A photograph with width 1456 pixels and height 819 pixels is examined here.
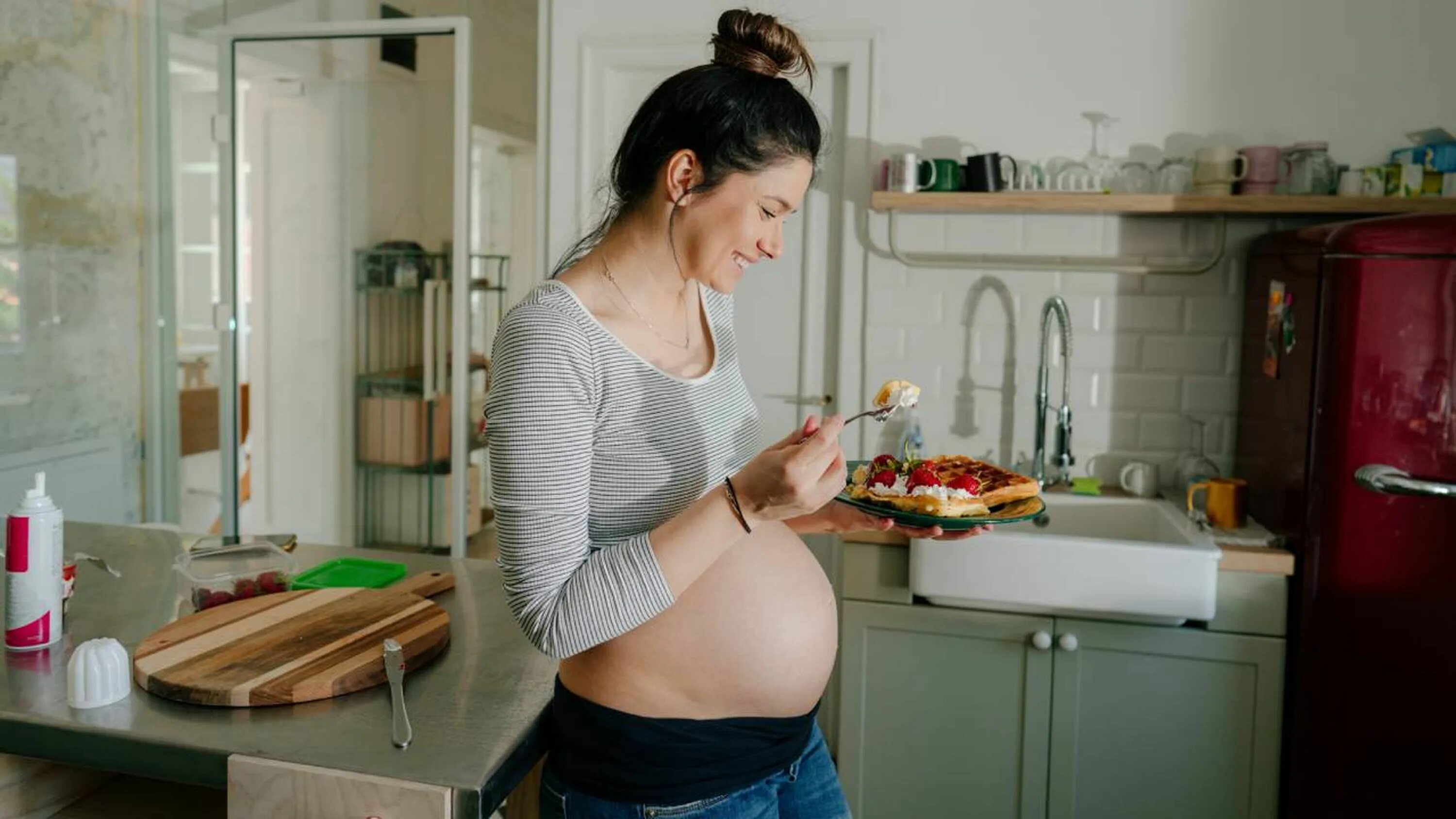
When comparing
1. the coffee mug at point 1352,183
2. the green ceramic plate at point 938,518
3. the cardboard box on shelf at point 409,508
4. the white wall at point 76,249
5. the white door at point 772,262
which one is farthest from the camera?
the cardboard box on shelf at point 409,508

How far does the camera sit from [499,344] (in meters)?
1.14

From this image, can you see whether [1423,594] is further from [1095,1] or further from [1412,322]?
[1095,1]

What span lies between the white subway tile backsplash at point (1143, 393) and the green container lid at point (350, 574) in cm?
189

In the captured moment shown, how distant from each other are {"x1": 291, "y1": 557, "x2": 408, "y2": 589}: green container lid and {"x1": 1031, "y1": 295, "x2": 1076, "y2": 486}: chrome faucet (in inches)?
64.5

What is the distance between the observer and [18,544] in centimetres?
140

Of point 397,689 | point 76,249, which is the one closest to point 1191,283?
point 397,689

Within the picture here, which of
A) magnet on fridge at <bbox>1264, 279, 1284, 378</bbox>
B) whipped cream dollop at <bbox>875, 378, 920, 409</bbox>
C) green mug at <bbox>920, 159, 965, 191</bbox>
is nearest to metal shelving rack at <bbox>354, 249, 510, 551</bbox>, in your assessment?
green mug at <bbox>920, 159, 965, 191</bbox>

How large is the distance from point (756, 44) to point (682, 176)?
0.60 feet

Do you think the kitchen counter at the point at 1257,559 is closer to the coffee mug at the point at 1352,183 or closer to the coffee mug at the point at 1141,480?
the coffee mug at the point at 1141,480

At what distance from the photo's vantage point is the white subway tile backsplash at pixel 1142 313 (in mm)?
2867

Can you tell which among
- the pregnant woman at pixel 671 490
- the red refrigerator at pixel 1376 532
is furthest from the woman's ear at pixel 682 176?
the red refrigerator at pixel 1376 532

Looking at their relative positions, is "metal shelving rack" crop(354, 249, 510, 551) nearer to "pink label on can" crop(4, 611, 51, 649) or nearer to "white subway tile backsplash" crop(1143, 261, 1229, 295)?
"white subway tile backsplash" crop(1143, 261, 1229, 295)

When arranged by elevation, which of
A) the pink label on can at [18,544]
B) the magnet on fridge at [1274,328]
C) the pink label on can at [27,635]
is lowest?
the pink label on can at [27,635]

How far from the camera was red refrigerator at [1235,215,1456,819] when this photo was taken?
84.7 inches
